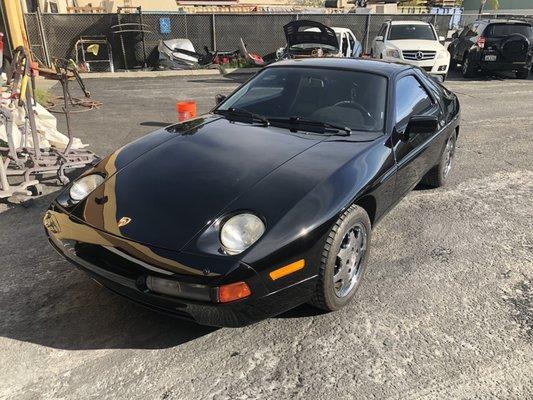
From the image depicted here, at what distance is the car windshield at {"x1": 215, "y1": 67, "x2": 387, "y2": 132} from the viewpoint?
3.59 meters

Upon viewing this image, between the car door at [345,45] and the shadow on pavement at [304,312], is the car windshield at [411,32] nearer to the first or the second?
the car door at [345,45]

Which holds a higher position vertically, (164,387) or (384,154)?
(384,154)

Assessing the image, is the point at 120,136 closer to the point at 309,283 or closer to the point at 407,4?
the point at 309,283

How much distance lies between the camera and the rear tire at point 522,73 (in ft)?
47.2

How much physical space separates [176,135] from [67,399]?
1.96 m

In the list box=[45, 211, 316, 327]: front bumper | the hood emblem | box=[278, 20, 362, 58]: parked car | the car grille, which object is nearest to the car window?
box=[45, 211, 316, 327]: front bumper

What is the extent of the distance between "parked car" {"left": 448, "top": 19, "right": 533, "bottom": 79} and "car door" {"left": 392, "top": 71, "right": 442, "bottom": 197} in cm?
1118

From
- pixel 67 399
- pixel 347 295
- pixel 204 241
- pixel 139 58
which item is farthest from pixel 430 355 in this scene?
pixel 139 58

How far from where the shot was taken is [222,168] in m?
Result: 2.89

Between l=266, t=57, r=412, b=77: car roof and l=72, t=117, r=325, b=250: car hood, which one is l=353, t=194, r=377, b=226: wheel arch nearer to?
l=72, t=117, r=325, b=250: car hood

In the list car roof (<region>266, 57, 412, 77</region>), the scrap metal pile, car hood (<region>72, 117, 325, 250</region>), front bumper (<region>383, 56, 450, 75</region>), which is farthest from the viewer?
front bumper (<region>383, 56, 450, 75</region>)

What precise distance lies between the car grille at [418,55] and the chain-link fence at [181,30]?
530 cm

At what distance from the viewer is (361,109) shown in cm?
364

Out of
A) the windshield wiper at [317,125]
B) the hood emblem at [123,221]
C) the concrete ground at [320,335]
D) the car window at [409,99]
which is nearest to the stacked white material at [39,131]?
the concrete ground at [320,335]
